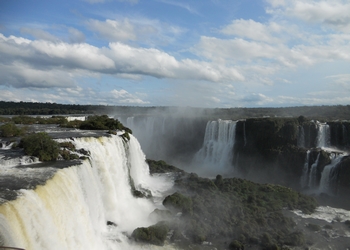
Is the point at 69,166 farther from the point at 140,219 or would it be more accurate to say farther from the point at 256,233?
the point at 256,233

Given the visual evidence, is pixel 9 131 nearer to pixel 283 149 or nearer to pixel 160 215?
pixel 160 215

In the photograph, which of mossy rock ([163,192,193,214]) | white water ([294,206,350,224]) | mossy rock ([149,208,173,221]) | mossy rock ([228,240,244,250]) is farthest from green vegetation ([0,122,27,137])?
white water ([294,206,350,224])

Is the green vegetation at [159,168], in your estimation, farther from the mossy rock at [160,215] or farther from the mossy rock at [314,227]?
the mossy rock at [314,227]

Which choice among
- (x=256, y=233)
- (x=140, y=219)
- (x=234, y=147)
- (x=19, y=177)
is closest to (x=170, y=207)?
(x=140, y=219)

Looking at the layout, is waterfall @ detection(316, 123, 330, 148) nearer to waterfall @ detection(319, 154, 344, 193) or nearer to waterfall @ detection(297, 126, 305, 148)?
waterfall @ detection(297, 126, 305, 148)

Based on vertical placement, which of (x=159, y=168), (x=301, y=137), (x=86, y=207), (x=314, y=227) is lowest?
(x=314, y=227)

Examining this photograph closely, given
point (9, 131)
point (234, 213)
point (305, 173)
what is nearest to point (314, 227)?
point (234, 213)

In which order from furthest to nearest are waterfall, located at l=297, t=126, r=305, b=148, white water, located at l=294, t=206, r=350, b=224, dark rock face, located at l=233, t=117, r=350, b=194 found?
1. waterfall, located at l=297, t=126, r=305, b=148
2. dark rock face, located at l=233, t=117, r=350, b=194
3. white water, located at l=294, t=206, r=350, b=224
